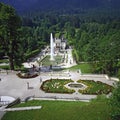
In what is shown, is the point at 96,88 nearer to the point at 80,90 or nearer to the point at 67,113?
the point at 80,90

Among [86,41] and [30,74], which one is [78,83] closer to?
[30,74]

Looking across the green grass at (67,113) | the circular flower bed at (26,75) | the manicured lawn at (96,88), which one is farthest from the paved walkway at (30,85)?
the green grass at (67,113)

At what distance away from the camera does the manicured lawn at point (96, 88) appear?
118ft

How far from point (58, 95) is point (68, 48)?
73245 millimetres

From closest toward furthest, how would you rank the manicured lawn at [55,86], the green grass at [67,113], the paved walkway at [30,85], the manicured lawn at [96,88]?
the green grass at [67,113], the paved walkway at [30,85], the manicured lawn at [96,88], the manicured lawn at [55,86]

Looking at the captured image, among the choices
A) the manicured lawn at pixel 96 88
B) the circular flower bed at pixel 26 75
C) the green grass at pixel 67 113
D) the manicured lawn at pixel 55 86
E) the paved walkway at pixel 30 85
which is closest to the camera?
the green grass at pixel 67 113

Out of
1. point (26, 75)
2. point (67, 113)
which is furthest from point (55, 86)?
point (67, 113)

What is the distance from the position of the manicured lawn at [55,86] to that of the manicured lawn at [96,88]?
86.3 inches

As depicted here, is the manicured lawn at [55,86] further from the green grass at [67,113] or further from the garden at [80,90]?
the green grass at [67,113]

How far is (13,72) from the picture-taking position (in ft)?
146

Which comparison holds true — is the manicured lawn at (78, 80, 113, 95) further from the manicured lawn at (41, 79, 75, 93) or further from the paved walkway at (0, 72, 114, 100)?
the manicured lawn at (41, 79, 75, 93)

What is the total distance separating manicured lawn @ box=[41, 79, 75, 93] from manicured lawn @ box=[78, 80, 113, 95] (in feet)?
7.19

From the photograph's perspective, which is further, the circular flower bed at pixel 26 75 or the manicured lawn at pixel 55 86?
the circular flower bed at pixel 26 75

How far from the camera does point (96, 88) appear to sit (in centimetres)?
3738
